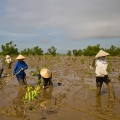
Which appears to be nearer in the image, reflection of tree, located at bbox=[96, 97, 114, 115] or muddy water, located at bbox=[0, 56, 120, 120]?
muddy water, located at bbox=[0, 56, 120, 120]

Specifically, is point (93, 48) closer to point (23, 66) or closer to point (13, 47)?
point (13, 47)

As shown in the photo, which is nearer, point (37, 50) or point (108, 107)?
point (108, 107)

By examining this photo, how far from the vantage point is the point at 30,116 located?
4.66 m

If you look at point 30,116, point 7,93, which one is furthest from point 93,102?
point 7,93

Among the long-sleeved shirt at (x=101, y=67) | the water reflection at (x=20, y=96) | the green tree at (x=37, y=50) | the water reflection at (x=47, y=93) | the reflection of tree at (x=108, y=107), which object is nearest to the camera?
the reflection of tree at (x=108, y=107)

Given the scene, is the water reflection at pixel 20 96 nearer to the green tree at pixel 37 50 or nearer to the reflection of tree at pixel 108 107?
the reflection of tree at pixel 108 107

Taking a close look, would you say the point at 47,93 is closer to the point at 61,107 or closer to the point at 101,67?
the point at 61,107

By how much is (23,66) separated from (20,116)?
3.68m

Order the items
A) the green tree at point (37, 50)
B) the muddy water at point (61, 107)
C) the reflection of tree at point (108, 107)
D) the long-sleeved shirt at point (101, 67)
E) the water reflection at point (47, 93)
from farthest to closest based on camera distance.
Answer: the green tree at point (37, 50), the water reflection at point (47, 93), the long-sleeved shirt at point (101, 67), the reflection of tree at point (108, 107), the muddy water at point (61, 107)

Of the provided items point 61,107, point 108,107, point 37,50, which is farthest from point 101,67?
point 37,50

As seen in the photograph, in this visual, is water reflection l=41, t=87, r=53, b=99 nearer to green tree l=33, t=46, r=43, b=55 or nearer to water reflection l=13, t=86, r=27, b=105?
water reflection l=13, t=86, r=27, b=105

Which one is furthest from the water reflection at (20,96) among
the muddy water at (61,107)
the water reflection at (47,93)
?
the water reflection at (47,93)

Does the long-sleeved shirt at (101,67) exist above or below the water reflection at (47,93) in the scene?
above

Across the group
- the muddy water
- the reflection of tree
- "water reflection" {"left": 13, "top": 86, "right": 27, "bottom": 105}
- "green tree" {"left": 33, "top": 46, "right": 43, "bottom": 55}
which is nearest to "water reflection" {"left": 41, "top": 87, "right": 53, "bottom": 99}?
the muddy water
